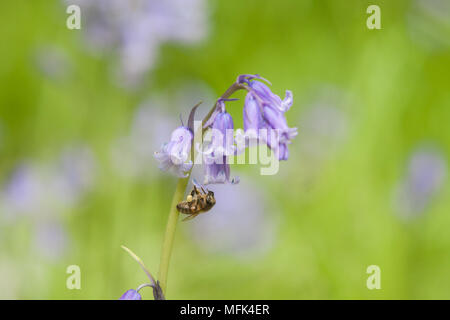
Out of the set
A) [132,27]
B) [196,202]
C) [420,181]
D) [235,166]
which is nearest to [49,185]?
[132,27]

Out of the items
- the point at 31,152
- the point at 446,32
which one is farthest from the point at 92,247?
the point at 446,32

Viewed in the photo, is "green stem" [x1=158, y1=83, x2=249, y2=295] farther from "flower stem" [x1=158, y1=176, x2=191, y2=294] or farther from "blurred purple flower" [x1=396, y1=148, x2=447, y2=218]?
"blurred purple flower" [x1=396, y1=148, x2=447, y2=218]

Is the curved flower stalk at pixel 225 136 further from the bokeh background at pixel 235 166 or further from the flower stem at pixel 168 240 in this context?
the bokeh background at pixel 235 166

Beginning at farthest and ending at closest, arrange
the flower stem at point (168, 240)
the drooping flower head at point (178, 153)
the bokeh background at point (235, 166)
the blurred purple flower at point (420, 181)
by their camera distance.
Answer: the blurred purple flower at point (420, 181), the bokeh background at point (235, 166), the drooping flower head at point (178, 153), the flower stem at point (168, 240)

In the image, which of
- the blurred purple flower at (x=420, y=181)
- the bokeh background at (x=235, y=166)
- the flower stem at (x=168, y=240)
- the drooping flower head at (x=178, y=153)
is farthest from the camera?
the blurred purple flower at (x=420, y=181)

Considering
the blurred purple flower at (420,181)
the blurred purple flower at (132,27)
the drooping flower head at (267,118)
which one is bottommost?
the blurred purple flower at (420,181)

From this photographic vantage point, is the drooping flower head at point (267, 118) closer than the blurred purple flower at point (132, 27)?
Yes

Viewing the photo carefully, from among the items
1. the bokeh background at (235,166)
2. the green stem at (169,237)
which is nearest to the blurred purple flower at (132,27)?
the bokeh background at (235,166)

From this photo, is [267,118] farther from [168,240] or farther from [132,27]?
[132,27]
